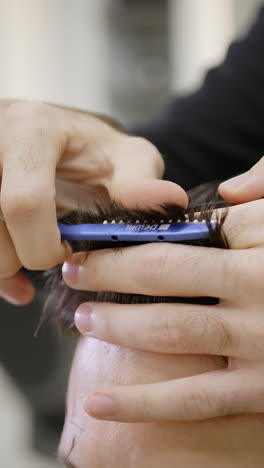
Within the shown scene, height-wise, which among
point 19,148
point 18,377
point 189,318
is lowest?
point 18,377

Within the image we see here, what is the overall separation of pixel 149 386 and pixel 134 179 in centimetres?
25

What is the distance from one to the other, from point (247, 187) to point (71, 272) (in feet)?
0.78

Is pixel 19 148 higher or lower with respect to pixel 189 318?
higher

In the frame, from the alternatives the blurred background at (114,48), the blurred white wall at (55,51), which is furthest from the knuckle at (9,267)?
the blurred white wall at (55,51)

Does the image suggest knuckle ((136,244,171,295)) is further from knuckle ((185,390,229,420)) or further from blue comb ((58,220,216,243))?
knuckle ((185,390,229,420))

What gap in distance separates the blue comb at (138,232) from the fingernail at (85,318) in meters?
0.09

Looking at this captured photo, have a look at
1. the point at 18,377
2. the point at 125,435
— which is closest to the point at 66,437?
the point at 125,435

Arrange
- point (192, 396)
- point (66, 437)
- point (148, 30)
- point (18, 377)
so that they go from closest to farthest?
point (192, 396) < point (66, 437) < point (18, 377) < point (148, 30)

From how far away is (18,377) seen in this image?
1.95m

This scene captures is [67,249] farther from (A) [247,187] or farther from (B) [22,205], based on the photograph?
(A) [247,187]

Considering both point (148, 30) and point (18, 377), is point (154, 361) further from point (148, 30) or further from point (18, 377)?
point (148, 30)

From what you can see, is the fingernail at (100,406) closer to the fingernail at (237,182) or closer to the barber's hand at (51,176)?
the barber's hand at (51,176)

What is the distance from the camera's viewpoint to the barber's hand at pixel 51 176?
55 centimetres

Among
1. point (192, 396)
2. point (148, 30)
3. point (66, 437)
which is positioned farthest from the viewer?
point (148, 30)
